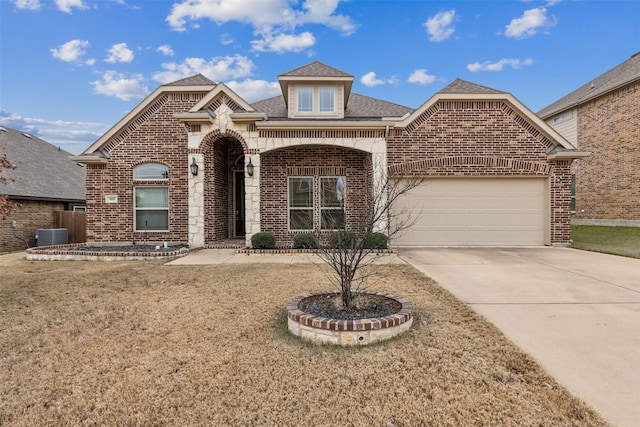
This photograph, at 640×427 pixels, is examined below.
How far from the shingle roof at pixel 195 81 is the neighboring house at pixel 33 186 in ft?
23.0

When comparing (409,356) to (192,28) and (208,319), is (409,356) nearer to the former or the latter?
(208,319)

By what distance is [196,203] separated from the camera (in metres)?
10.6

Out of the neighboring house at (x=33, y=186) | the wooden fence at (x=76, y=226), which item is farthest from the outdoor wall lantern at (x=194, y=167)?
Answer: the wooden fence at (x=76, y=226)

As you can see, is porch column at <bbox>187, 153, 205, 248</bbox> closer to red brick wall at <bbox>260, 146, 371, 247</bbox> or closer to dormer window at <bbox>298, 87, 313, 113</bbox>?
red brick wall at <bbox>260, 146, 371, 247</bbox>

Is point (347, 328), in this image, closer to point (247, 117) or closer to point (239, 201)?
point (247, 117)

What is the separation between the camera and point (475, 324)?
13.5 ft

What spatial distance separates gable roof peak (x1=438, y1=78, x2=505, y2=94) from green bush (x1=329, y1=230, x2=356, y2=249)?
344 inches

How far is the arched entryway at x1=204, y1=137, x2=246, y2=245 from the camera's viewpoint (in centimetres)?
1084

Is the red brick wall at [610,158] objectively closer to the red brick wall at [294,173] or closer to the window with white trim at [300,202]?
the red brick wall at [294,173]

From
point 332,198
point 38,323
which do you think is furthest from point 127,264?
point 332,198

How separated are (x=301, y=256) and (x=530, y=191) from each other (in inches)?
319

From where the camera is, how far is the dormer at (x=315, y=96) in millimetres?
11562

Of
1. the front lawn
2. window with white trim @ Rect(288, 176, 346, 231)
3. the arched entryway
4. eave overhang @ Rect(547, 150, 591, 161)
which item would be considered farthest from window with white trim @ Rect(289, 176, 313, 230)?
the front lawn

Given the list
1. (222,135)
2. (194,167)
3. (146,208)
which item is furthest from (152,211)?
(222,135)
